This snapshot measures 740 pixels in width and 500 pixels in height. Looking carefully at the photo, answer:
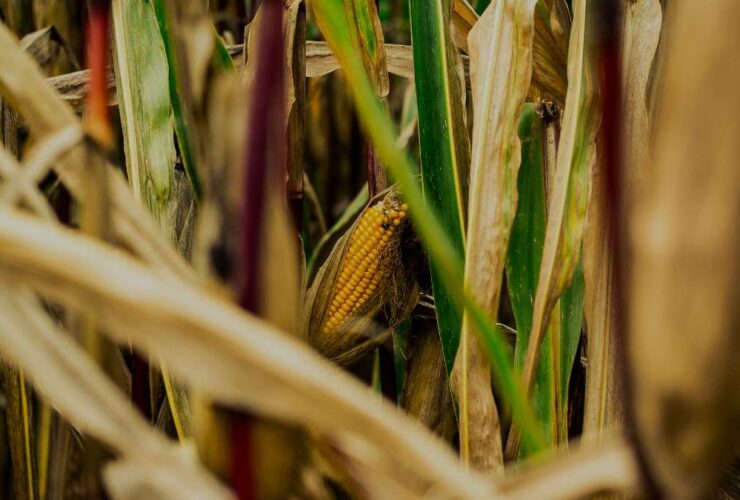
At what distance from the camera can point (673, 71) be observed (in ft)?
0.57

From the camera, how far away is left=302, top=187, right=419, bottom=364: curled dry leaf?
67 cm

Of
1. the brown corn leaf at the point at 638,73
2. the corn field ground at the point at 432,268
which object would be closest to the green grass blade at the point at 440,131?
the corn field ground at the point at 432,268

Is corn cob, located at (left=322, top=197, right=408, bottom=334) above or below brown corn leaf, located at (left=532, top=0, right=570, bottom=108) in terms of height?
below

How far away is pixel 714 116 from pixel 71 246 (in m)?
0.18

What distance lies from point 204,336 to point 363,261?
0.49 m

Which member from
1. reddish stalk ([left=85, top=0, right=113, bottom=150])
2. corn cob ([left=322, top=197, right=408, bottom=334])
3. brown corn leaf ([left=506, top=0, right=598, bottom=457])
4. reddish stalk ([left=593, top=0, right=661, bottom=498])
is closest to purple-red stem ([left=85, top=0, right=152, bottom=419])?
reddish stalk ([left=85, top=0, right=113, bottom=150])

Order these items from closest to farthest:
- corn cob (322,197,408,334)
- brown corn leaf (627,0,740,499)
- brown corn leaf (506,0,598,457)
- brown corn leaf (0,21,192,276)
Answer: brown corn leaf (627,0,740,499)
brown corn leaf (0,21,192,276)
brown corn leaf (506,0,598,457)
corn cob (322,197,408,334)

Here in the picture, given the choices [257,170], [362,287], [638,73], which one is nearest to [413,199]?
[257,170]

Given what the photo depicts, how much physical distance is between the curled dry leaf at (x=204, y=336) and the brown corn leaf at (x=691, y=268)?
66 mm

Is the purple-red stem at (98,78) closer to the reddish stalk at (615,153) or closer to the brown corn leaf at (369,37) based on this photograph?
the reddish stalk at (615,153)

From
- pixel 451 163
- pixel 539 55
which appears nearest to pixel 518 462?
pixel 451 163

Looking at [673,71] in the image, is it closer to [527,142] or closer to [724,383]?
[724,383]

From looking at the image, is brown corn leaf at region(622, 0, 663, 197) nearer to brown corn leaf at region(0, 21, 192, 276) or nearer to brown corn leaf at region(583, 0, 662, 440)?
brown corn leaf at region(583, 0, 662, 440)

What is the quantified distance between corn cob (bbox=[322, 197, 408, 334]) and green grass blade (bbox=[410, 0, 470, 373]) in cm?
8
